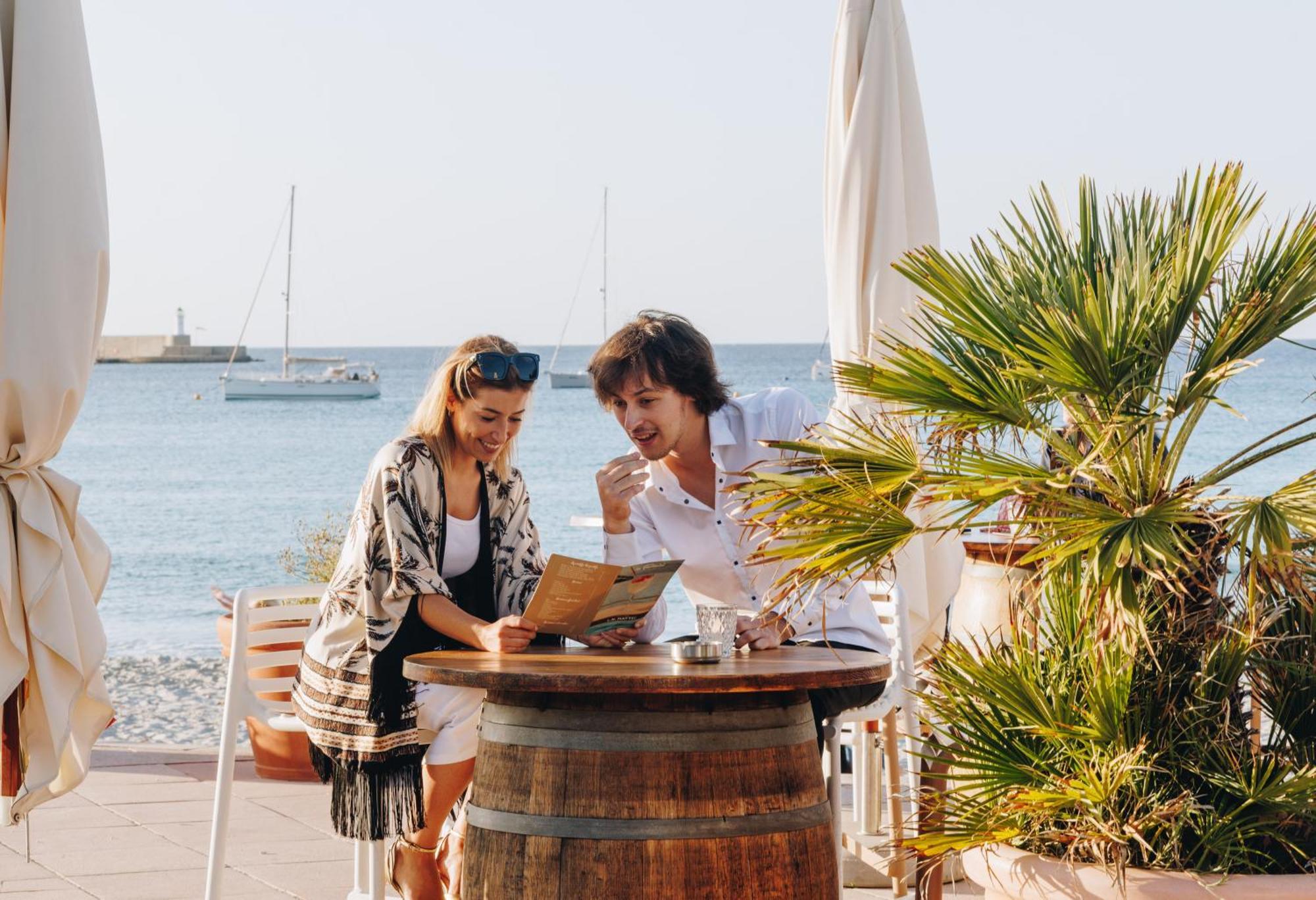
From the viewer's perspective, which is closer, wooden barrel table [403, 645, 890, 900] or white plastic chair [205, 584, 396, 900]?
wooden barrel table [403, 645, 890, 900]

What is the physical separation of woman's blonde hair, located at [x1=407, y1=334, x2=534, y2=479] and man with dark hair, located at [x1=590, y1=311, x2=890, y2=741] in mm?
232

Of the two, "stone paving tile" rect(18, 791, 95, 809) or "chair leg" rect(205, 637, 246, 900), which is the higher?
"chair leg" rect(205, 637, 246, 900)

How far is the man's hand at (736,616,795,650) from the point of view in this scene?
9.68 ft

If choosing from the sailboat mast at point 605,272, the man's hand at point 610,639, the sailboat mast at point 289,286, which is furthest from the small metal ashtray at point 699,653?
the sailboat mast at point 289,286

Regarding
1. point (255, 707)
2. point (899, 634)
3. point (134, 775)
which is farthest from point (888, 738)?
point (134, 775)

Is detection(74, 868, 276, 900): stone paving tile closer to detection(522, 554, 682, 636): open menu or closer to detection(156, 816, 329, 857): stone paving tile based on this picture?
detection(156, 816, 329, 857): stone paving tile

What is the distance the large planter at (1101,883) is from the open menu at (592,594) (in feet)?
2.59

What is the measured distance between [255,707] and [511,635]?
0.94 metres

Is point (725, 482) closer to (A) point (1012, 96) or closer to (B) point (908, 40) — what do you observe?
(B) point (908, 40)

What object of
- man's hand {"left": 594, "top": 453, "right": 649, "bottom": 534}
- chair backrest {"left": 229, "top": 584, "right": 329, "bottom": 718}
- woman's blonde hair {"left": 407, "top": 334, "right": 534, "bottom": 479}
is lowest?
chair backrest {"left": 229, "top": 584, "right": 329, "bottom": 718}

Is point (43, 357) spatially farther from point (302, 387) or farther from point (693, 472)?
point (302, 387)

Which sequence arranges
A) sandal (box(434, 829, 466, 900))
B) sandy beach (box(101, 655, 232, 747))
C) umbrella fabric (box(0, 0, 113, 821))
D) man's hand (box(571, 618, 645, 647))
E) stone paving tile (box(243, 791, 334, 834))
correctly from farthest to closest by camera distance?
1. sandy beach (box(101, 655, 232, 747))
2. stone paving tile (box(243, 791, 334, 834))
3. umbrella fabric (box(0, 0, 113, 821))
4. sandal (box(434, 829, 466, 900))
5. man's hand (box(571, 618, 645, 647))

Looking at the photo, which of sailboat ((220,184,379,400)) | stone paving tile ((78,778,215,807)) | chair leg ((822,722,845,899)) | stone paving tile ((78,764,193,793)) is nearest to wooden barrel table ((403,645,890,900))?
chair leg ((822,722,845,899))

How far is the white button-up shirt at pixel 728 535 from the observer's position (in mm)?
3453
